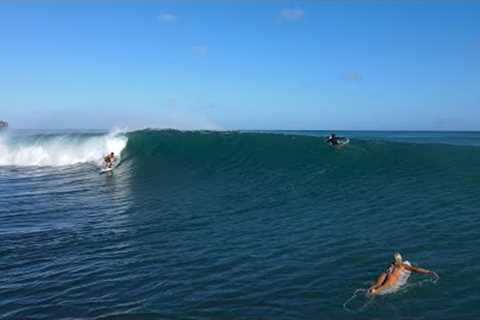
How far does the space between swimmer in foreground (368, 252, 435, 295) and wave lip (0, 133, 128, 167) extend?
91.6 ft

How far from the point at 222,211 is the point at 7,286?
7553 millimetres

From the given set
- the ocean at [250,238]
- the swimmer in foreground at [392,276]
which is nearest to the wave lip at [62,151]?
the ocean at [250,238]

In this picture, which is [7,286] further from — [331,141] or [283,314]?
[331,141]

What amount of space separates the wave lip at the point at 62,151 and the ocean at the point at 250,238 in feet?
31.0

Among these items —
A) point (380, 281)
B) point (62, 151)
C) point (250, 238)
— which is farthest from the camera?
point (62, 151)

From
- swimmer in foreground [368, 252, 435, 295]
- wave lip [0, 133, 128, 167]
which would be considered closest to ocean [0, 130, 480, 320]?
swimmer in foreground [368, 252, 435, 295]

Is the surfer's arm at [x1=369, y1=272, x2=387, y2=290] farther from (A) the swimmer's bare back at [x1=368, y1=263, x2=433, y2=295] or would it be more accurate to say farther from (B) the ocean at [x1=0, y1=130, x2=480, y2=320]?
(B) the ocean at [x1=0, y1=130, x2=480, y2=320]

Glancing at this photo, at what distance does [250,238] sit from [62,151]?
29.6 m

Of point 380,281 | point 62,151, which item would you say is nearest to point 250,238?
point 380,281

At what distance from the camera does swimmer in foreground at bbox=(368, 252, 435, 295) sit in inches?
357

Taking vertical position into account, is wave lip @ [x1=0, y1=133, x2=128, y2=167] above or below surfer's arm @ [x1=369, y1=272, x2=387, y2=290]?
above

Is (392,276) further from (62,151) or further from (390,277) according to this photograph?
(62,151)

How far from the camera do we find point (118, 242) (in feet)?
43.2

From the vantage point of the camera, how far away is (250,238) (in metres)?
13.0
